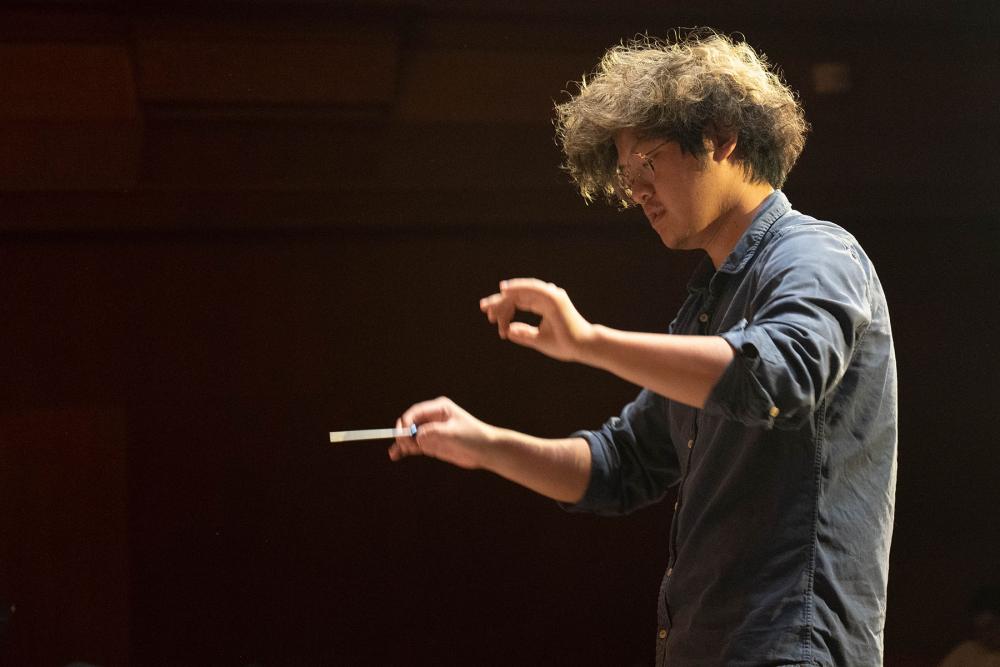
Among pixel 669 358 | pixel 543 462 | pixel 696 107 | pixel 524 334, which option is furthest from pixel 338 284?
pixel 669 358

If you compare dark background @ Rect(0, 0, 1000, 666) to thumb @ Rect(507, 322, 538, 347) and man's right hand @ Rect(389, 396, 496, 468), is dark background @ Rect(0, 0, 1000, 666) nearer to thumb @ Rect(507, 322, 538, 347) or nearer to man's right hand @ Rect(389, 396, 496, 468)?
man's right hand @ Rect(389, 396, 496, 468)

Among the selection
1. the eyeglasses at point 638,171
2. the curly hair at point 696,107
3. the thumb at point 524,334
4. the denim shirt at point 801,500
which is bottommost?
the denim shirt at point 801,500

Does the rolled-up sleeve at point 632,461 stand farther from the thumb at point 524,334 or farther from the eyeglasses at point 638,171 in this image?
the thumb at point 524,334

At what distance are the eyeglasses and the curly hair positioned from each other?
0.10 feet

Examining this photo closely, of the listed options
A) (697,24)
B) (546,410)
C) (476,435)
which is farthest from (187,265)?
(697,24)

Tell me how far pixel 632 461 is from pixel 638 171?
0.44 m

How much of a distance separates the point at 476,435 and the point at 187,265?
3.73ft

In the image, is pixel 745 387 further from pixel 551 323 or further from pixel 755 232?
pixel 755 232

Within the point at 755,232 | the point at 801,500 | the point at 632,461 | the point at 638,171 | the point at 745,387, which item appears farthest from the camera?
the point at 632,461

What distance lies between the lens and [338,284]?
239 centimetres

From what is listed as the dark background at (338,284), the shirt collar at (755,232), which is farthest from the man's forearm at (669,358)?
the dark background at (338,284)

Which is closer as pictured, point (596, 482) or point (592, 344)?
point (592, 344)

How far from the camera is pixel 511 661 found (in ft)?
8.34

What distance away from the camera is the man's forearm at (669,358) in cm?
104
